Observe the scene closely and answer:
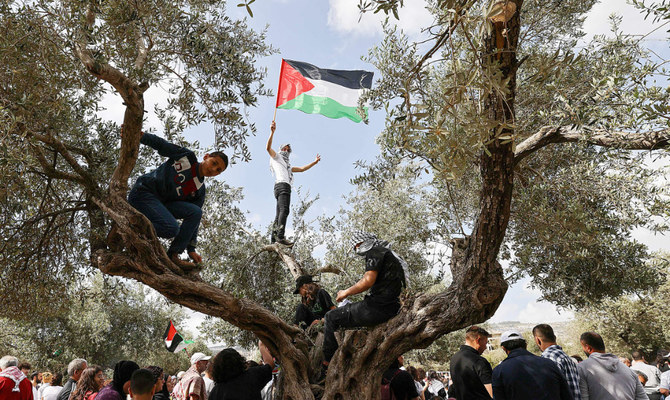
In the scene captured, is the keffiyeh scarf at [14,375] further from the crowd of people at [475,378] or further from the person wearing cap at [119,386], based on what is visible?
the person wearing cap at [119,386]

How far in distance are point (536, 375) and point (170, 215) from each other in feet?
15.0

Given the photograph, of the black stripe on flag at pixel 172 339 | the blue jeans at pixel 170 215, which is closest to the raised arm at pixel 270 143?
the blue jeans at pixel 170 215

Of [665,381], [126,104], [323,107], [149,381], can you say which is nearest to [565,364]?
[149,381]

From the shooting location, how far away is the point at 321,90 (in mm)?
10414

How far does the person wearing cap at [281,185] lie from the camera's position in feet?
29.3

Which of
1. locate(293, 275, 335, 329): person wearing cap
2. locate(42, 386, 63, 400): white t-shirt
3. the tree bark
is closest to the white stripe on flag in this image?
locate(293, 275, 335, 329): person wearing cap

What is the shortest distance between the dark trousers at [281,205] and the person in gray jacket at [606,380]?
581 centimetres

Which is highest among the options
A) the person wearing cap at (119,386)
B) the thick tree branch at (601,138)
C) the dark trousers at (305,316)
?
the thick tree branch at (601,138)

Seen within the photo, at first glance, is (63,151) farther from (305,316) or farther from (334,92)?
(334,92)

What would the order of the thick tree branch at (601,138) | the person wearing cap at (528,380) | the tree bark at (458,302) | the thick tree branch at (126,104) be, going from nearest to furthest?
the person wearing cap at (528,380), the tree bark at (458,302), the thick tree branch at (126,104), the thick tree branch at (601,138)

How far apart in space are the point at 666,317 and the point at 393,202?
23365 mm

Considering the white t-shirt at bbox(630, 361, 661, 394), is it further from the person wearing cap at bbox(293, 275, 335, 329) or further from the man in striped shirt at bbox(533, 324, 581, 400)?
the person wearing cap at bbox(293, 275, 335, 329)

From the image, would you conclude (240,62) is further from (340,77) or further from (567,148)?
(567,148)

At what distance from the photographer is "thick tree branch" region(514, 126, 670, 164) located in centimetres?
485
